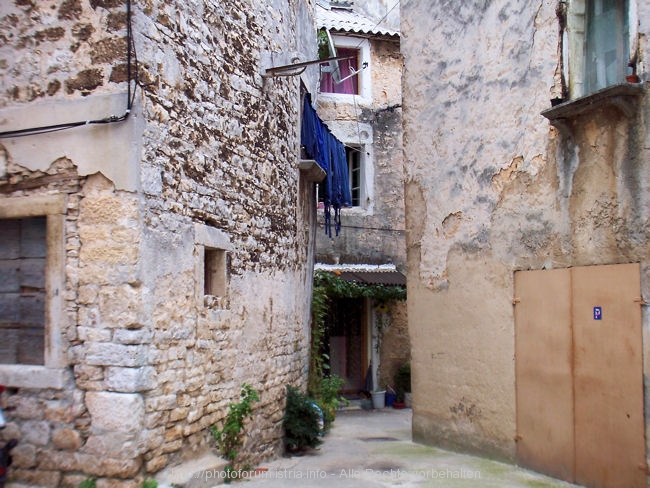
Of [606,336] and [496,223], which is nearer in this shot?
[606,336]

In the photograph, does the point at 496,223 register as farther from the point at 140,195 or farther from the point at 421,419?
the point at 140,195

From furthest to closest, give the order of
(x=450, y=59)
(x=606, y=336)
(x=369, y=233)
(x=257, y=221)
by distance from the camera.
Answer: (x=369, y=233) < (x=450, y=59) < (x=257, y=221) < (x=606, y=336)

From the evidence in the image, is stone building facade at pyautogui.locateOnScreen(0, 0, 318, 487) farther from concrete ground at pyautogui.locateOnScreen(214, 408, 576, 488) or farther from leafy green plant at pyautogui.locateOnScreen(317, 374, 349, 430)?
leafy green plant at pyautogui.locateOnScreen(317, 374, 349, 430)

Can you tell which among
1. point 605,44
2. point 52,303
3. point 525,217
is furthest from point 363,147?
point 52,303

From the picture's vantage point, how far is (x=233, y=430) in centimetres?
584

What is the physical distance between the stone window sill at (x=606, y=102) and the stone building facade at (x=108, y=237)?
9.89 feet

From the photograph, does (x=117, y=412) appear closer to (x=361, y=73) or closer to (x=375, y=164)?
(x=375, y=164)

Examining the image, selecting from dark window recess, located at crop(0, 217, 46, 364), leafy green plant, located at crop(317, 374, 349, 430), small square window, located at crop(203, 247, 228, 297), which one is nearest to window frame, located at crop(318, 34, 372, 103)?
leafy green plant, located at crop(317, 374, 349, 430)

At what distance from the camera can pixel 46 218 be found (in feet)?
15.9

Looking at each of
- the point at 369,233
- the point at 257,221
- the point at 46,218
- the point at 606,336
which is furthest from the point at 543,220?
the point at 369,233

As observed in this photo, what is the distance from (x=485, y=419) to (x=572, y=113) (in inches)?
125

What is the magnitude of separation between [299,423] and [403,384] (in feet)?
19.3

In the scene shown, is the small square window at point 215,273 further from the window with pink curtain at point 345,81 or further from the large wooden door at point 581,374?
the window with pink curtain at point 345,81

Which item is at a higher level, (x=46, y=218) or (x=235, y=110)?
(x=235, y=110)
